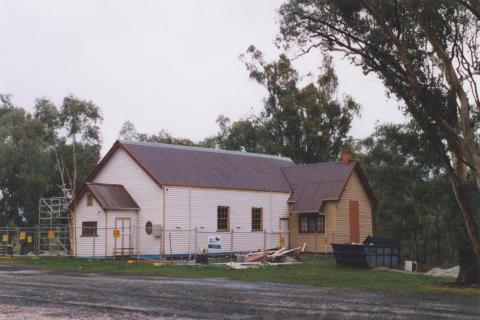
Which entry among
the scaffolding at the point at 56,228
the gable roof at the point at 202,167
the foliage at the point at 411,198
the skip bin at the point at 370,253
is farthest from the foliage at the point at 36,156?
the skip bin at the point at 370,253

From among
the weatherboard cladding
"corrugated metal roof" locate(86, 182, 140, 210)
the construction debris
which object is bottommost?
the construction debris

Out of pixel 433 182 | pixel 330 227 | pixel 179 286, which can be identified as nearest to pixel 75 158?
pixel 330 227

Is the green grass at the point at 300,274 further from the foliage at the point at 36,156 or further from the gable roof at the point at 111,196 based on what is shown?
the foliage at the point at 36,156

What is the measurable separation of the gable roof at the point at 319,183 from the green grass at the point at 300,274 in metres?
9.55

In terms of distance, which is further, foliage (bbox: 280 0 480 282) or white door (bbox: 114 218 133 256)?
white door (bbox: 114 218 133 256)

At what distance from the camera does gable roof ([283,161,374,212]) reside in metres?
45.6

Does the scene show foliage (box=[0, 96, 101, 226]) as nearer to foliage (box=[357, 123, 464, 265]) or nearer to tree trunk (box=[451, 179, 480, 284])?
foliage (box=[357, 123, 464, 265])

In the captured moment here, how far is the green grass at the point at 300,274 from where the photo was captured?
2466cm

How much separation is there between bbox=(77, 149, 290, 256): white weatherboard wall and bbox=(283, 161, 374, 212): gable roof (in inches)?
112

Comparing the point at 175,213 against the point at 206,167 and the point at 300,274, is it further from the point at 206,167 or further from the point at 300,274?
the point at 300,274

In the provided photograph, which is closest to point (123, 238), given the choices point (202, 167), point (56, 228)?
point (202, 167)

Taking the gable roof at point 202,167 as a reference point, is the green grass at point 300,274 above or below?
below

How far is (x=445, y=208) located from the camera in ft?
167

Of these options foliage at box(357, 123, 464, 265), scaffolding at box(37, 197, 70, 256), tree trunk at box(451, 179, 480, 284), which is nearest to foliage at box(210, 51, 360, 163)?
foliage at box(357, 123, 464, 265)
